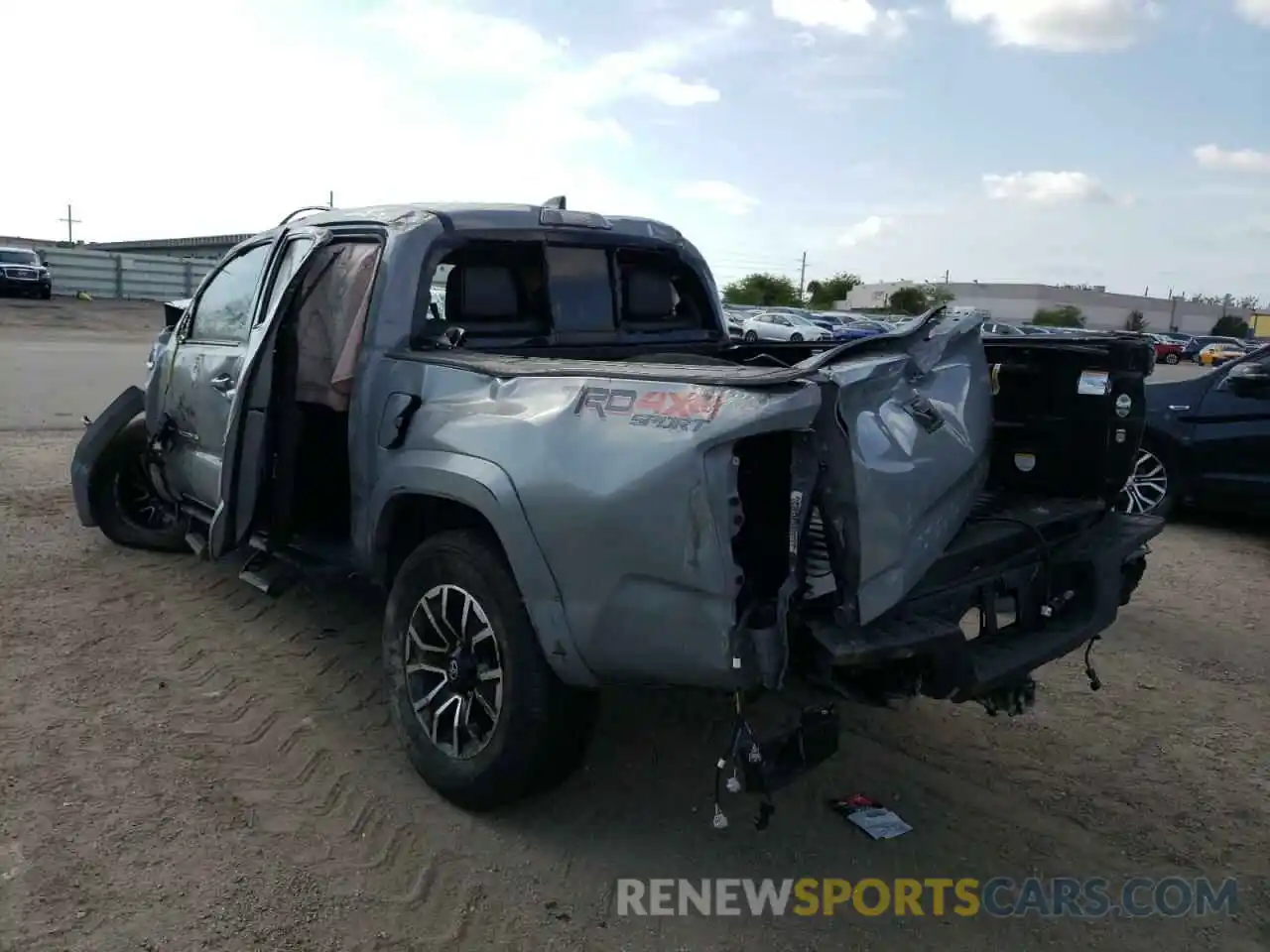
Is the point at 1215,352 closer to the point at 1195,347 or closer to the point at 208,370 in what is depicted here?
the point at 1195,347

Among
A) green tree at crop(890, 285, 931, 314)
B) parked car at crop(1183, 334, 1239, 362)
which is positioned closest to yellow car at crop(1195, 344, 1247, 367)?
parked car at crop(1183, 334, 1239, 362)

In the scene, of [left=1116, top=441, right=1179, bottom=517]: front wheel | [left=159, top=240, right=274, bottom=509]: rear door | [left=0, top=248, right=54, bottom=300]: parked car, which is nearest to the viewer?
[left=159, top=240, right=274, bottom=509]: rear door

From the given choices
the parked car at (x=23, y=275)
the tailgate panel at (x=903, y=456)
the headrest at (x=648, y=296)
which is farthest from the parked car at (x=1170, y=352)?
the tailgate panel at (x=903, y=456)

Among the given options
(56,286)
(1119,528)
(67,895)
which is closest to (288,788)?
(67,895)

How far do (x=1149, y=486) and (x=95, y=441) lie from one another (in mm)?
7536

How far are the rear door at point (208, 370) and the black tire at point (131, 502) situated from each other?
59 centimetres

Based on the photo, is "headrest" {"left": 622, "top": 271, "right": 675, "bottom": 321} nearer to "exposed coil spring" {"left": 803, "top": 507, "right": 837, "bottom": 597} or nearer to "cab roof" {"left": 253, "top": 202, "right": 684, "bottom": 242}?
"cab roof" {"left": 253, "top": 202, "right": 684, "bottom": 242}

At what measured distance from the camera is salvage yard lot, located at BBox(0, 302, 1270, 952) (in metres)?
2.99

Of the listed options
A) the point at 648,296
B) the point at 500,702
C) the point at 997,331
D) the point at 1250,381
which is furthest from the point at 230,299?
the point at 997,331

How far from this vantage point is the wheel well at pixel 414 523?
3.65 metres

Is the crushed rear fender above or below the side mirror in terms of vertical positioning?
below

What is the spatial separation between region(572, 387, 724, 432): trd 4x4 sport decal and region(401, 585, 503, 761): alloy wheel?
2.64 ft

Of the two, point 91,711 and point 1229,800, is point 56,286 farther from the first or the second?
point 1229,800

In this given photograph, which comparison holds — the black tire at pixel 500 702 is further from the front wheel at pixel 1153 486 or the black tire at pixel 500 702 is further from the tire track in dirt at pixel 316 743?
the front wheel at pixel 1153 486
